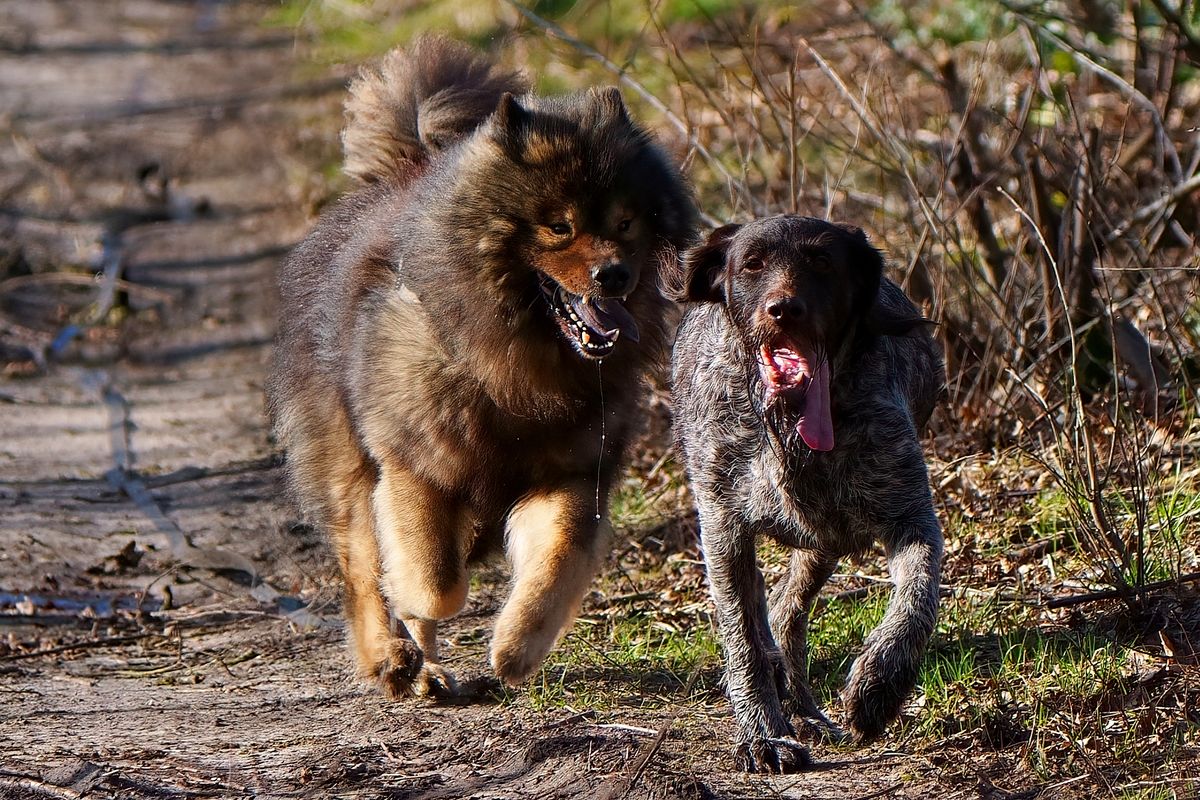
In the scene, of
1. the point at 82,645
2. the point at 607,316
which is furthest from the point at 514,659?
the point at 82,645

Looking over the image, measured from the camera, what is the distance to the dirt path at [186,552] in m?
4.51

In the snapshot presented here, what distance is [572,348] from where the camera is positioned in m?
5.13

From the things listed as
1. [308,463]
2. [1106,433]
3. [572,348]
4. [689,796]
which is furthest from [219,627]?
[1106,433]

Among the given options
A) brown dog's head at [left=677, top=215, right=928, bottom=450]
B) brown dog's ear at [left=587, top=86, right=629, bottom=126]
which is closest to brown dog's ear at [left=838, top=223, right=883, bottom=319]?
brown dog's head at [left=677, top=215, right=928, bottom=450]

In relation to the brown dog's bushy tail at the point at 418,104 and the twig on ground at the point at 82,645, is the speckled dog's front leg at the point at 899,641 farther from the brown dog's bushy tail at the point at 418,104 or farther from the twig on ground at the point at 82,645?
the twig on ground at the point at 82,645

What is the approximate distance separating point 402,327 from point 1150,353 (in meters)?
3.08

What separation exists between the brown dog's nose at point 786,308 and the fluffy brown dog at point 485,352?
778 millimetres

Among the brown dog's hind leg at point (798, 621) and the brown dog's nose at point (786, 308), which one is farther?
the brown dog's hind leg at point (798, 621)

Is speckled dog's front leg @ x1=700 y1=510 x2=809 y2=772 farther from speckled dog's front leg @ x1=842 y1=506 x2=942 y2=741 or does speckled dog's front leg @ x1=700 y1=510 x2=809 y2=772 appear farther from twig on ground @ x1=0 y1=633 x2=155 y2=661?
twig on ground @ x1=0 y1=633 x2=155 y2=661

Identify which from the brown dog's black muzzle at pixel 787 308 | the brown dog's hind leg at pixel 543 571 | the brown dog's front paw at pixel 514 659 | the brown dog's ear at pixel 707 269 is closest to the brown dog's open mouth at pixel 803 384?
the brown dog's black muzzle at pixel 787 308

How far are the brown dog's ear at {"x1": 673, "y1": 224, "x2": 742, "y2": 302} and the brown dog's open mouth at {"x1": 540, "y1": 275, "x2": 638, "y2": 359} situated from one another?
49 centimetres

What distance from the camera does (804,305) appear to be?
410 cm

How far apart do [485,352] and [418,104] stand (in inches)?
54.1

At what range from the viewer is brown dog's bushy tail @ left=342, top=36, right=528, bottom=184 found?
19.1 feet
